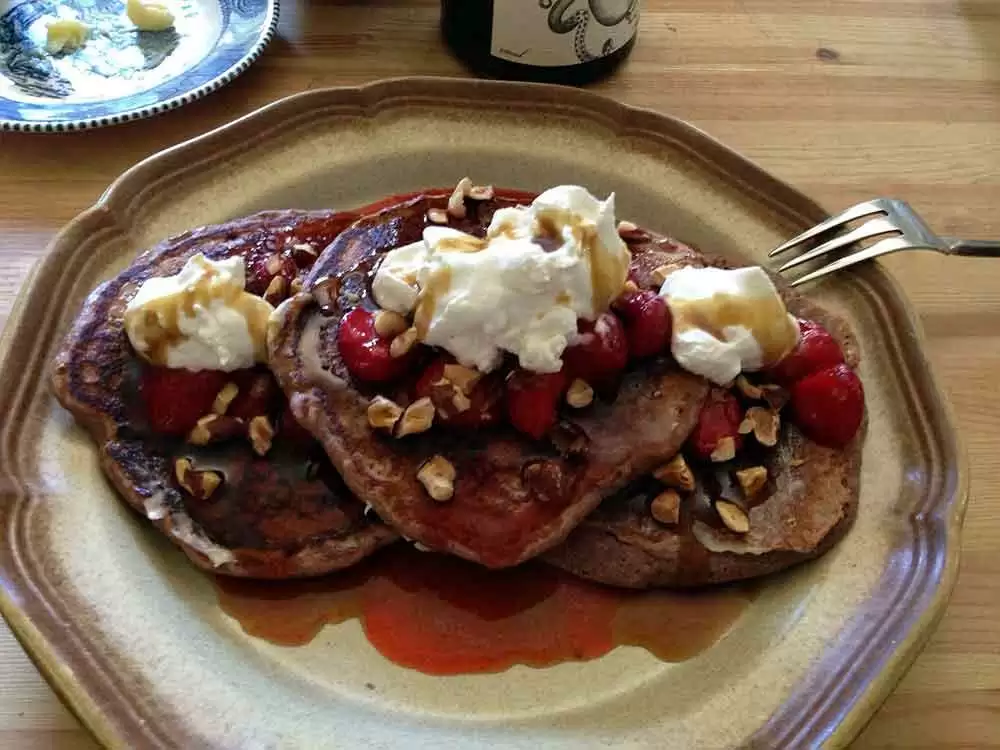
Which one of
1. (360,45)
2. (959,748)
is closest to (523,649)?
(959,748)

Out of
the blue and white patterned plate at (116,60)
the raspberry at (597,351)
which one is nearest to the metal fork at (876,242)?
the raspberry at (597,351)

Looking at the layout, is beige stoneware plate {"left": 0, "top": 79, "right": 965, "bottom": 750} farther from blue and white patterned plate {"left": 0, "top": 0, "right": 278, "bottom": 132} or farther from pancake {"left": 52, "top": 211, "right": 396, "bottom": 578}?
blue and white patterned plate {"left": 0, "top": 0, "right": 278, "bottom": 132}

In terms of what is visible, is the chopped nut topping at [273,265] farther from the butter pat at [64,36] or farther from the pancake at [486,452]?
the butter pat at [64,36]

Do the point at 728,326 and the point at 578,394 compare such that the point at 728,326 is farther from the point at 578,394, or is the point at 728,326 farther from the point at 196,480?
the point at 196,480

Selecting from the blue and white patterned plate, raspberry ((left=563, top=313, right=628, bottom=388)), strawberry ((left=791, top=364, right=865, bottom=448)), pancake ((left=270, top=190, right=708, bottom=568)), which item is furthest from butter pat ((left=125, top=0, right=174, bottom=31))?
strawberry ((left=791, top=364, right=865, bottom=448))

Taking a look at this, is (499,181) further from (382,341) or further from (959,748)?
(959,748)

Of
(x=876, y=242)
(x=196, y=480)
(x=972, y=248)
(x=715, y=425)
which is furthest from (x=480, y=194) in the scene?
(x=972, y=248)

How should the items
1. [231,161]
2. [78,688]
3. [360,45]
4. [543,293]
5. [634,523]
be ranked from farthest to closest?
1. [360,45]
2. [231,161]
3. [634,523]
4. [543,293]
5. [78,688]
